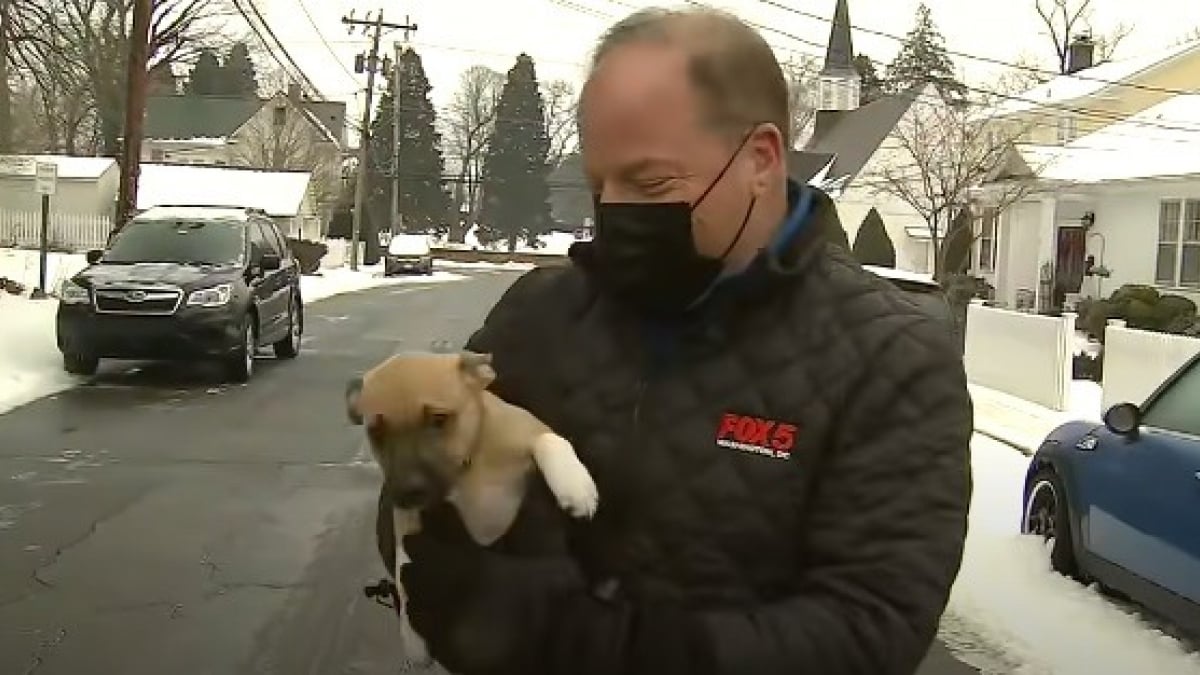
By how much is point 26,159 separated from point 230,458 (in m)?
41.2

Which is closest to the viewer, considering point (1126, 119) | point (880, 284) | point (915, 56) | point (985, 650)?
point (880, 284)

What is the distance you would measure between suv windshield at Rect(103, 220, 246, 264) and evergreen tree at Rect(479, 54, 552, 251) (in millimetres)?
75478

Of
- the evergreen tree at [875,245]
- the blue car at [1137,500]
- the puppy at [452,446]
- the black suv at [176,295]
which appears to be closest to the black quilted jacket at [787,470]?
the puppy at [452,446]

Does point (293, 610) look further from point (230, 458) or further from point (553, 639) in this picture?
point (553, 639)

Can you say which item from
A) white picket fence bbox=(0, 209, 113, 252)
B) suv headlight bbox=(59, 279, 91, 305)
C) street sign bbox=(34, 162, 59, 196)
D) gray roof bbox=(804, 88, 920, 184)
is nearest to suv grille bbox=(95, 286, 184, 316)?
suv headlight bbox=(59, 279, 91, 305)

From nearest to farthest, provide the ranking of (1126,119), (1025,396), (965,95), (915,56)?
1. (1025,396)
2. (1126,119)
3. (965,95)
4. (915,56)

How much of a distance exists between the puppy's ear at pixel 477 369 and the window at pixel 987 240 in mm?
33575

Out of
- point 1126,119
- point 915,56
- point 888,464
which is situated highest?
point 915,56

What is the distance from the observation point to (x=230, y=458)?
11078mm

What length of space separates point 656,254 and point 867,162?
182 ft

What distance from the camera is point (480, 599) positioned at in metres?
1.78

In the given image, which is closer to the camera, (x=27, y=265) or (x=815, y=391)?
(x=815, y=391)

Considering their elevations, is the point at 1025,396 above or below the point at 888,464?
below

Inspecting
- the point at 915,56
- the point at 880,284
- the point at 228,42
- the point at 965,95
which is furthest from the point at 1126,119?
the point at 915,56
